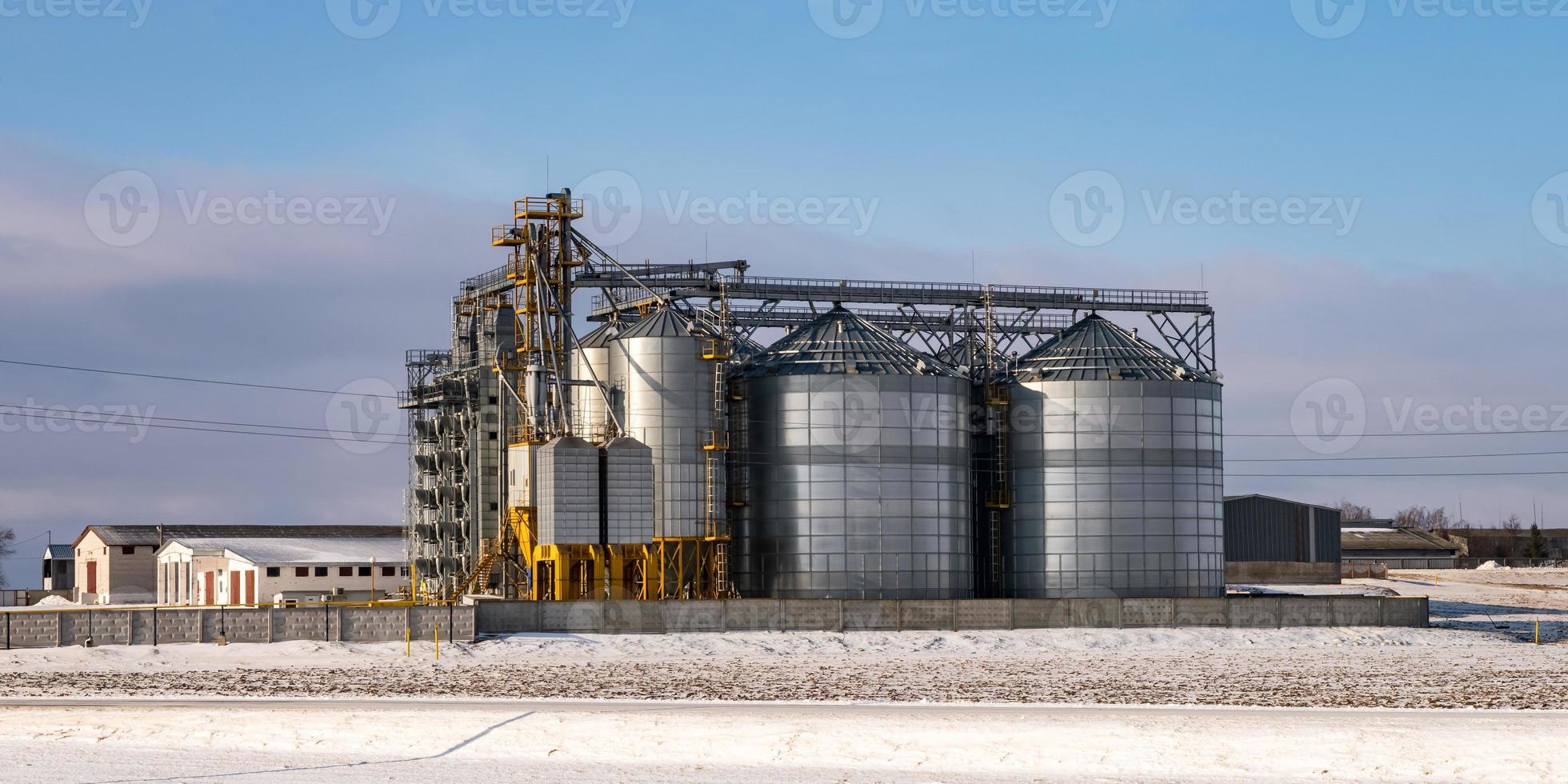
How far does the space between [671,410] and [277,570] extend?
3605cm

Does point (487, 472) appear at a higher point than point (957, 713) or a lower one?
higher

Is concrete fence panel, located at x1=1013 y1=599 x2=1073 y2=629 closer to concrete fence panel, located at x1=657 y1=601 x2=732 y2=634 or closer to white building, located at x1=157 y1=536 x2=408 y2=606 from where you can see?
concrete fence panel, located at x1=657 y1=601 x2=732 y2=634

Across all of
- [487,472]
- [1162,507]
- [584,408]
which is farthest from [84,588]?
[1162,507]

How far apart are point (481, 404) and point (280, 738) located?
48.1 m

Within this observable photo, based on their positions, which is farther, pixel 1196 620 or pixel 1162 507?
pixel 1162 507

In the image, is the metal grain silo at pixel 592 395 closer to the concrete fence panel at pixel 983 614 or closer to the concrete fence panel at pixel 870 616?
the concrete fence panel at pixel 870 616

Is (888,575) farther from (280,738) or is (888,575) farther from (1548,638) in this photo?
(280,738)

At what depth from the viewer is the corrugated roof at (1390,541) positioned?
180m

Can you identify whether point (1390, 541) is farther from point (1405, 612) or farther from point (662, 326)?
point (662, 326)

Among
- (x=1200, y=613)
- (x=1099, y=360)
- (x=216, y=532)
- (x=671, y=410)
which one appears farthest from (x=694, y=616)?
(x=216, y=532)

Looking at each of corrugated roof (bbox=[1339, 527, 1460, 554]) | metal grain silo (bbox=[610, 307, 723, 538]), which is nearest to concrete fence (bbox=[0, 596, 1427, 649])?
metal grain silo (bbox=[610, 307, 723, 538])

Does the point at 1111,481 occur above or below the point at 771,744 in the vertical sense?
above

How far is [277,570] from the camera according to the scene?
101 m

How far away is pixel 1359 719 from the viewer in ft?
135
